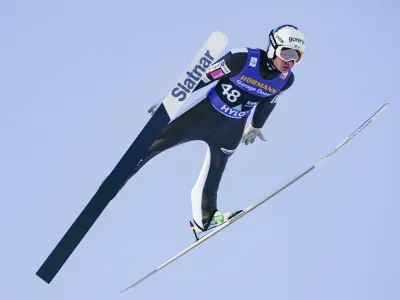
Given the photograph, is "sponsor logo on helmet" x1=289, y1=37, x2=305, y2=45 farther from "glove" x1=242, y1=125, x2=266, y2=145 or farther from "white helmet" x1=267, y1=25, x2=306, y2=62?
"glove" x1=242, y1=125, x2=266, y2=145

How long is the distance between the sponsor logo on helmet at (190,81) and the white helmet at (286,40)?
0.66 meters

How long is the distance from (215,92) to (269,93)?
479mm

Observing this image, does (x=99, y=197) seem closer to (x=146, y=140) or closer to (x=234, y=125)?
(x=146, y=140)

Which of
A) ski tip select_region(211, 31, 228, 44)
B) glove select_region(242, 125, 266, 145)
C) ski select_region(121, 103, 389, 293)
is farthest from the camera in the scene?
glove select_region(242, 125, 266, 145)

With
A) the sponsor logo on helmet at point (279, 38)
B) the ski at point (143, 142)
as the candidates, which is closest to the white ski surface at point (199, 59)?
the ski at point (143, 142)

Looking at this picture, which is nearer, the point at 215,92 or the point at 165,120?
the point at 165,120

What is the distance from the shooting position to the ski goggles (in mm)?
7406

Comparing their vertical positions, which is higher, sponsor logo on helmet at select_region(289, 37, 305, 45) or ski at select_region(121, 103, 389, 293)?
sponsor logo on helmet at select_region(289, 37, 305, 45)

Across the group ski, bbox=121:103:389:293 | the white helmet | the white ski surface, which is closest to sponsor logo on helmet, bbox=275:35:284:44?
the white helmet

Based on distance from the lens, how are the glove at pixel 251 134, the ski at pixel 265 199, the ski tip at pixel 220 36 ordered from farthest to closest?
the glove at pixel 251 134, the ski at pixel 265 199, the ski tip at pixel 220 36

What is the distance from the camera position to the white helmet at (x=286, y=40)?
290 inches

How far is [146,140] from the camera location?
716 cm

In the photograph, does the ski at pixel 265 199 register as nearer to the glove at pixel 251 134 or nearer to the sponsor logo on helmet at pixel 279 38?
the glove at pixel 251 134

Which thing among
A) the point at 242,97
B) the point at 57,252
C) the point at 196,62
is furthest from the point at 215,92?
the point at 57,252
